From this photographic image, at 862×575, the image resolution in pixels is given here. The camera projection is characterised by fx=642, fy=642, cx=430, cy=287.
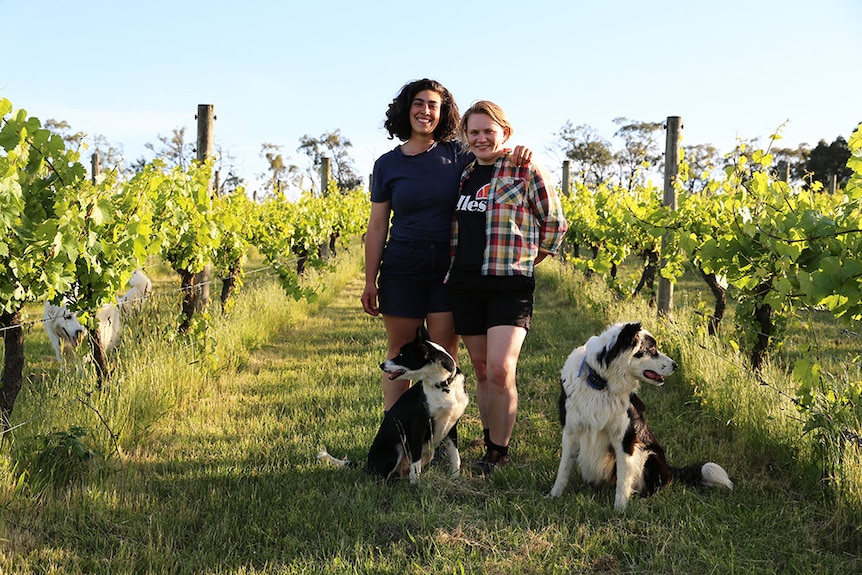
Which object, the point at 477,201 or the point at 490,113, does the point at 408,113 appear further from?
the point at 477,201

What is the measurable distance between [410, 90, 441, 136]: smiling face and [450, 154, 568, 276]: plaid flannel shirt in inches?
12.9

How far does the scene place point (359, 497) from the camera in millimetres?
3326

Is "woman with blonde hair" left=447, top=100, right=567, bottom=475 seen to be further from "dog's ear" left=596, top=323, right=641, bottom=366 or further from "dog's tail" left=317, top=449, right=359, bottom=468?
"dog's tail" left=317, top=449, right=359, bottom=468

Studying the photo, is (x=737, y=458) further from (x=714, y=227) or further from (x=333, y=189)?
(x=333, y=189)

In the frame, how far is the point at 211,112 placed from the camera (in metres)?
6.06

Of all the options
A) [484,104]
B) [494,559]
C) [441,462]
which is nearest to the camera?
[494,559]

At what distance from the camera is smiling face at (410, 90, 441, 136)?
357 cm

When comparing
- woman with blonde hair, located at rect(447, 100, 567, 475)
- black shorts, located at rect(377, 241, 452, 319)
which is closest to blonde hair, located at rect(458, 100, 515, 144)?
woman with blonde hair, located at rect(447, 100, 567, 475)

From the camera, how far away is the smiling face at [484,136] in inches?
135

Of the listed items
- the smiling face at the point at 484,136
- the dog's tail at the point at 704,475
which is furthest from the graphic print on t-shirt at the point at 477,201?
the dog's tail at the point at 704,475

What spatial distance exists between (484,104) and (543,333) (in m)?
4.77

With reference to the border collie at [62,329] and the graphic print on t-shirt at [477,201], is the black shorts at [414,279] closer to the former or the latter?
the graphic print on t-shirt at [477,201]

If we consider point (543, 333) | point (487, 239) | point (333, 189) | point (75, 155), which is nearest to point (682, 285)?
point (543, 333)

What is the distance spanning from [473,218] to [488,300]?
470mm
